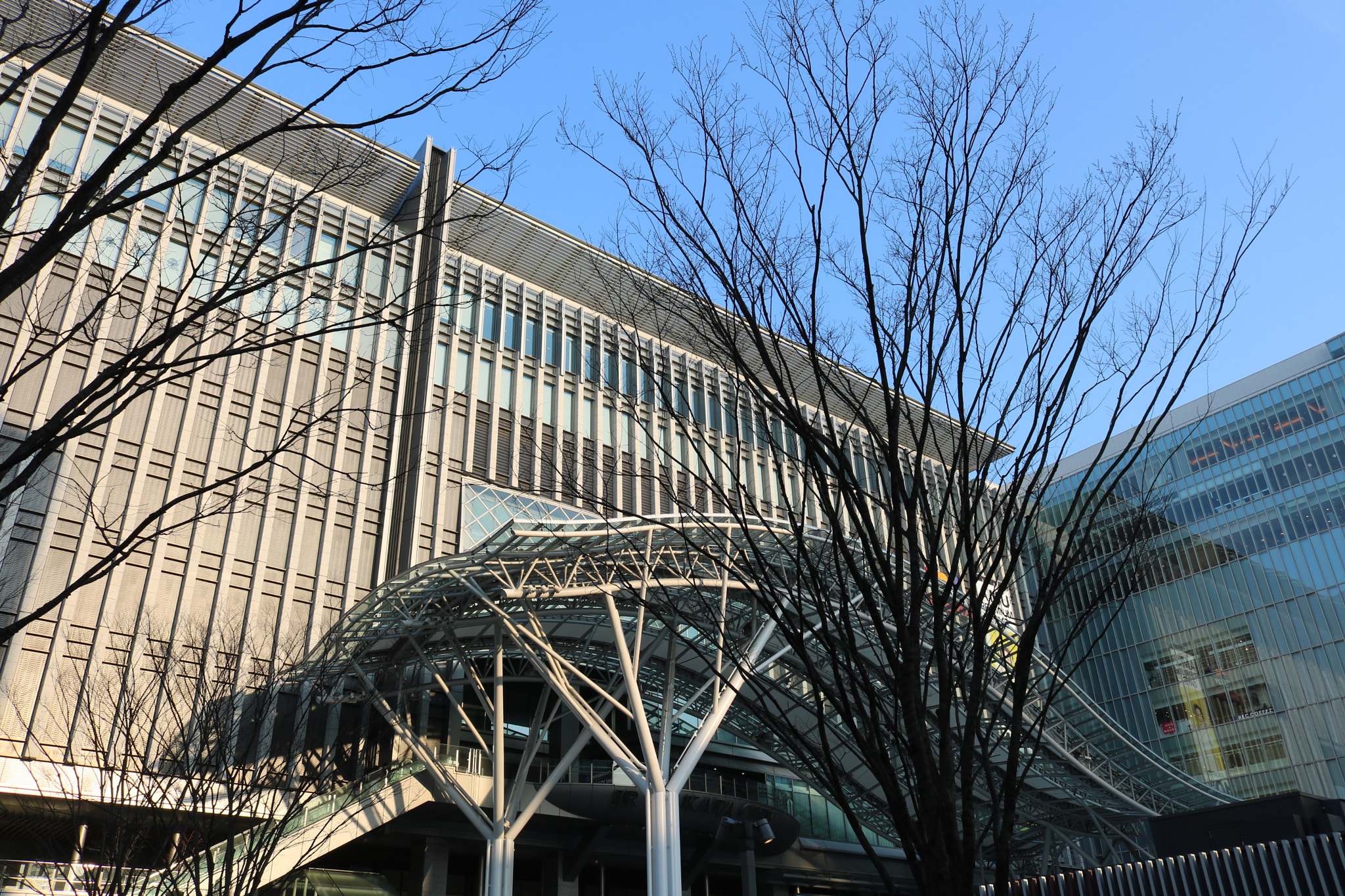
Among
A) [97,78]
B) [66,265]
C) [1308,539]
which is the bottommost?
[1308,539]

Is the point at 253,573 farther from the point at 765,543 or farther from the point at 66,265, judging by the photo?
the point at 765,543

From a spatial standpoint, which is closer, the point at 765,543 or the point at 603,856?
the point at 765,543

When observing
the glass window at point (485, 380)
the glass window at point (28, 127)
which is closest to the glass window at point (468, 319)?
the glass window at point (485, 380)

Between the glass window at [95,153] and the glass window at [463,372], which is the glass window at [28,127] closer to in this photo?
the glass window at [95,153]

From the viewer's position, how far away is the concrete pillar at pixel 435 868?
30672 millimetres

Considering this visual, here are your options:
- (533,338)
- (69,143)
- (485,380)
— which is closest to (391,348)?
(485,380)

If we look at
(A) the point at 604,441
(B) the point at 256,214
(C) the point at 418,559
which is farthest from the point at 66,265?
(B) the point at 256,214

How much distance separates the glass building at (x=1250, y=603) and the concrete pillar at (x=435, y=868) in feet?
103

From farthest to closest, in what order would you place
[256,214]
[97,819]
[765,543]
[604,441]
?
[604,441] → [765,543] → [97,819] → [256,214]

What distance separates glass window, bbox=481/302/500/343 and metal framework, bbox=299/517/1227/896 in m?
13.9

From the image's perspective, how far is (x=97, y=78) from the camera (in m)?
34.0

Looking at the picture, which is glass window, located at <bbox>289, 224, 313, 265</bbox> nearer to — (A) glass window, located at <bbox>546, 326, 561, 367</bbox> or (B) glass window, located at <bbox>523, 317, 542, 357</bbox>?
(B) glass window, located at <bbox>523, 317, 542, 357</bbox>

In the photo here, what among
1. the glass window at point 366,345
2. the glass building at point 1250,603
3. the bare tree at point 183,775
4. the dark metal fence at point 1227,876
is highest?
the glass window at point 366,345

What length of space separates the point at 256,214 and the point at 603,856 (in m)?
34.1
